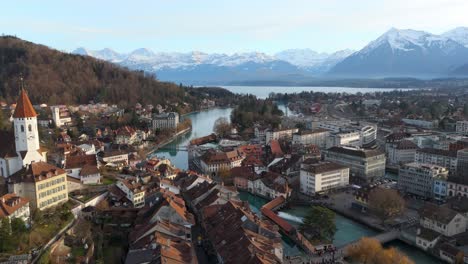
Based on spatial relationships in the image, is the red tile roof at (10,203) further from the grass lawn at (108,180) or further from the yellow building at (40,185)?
the grass lawn at (108,180)

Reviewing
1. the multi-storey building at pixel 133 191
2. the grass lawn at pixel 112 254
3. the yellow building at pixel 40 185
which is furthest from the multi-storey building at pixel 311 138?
the grass lawn at pixel 112 254

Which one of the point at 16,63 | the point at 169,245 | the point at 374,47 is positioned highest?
the point at 374,47

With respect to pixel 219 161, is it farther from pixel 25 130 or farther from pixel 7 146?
pixel 7 146

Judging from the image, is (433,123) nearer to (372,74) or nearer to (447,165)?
(447,165)

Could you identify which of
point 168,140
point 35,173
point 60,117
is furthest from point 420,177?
point 60,117

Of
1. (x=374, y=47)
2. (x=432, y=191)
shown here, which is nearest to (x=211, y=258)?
(x=432, y=191)
